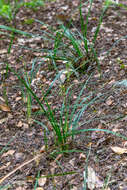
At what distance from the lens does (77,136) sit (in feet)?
6.99

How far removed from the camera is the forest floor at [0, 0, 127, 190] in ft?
6.15

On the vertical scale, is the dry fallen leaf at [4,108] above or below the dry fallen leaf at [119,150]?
above

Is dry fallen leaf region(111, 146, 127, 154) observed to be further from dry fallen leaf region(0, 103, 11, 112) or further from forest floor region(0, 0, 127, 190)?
dry fallen leaf region(0, 103, 11, 112)

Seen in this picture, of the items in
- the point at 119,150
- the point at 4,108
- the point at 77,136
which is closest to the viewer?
the point at 119,150

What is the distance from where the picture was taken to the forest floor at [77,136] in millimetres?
1875

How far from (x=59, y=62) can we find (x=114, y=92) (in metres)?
0.93

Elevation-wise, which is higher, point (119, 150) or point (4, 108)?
point (4, 108)

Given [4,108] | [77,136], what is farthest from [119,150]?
[4,108]

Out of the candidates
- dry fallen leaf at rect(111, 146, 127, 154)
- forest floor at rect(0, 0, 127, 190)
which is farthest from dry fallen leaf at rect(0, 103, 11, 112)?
dry fallen leaf at rect(111, 146, 127, 154)

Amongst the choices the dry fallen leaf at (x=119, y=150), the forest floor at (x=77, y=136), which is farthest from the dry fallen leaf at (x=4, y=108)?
the dry fallen leaf at (x=119, y=150)

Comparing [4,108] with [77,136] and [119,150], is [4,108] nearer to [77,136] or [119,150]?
[77,136]

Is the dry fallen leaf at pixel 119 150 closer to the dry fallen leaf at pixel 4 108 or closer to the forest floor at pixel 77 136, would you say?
the forest floor at pixel 77 136

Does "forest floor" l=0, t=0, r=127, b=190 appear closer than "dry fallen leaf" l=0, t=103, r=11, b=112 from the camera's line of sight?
Yes

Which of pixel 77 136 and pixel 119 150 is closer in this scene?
pixel 119 150
